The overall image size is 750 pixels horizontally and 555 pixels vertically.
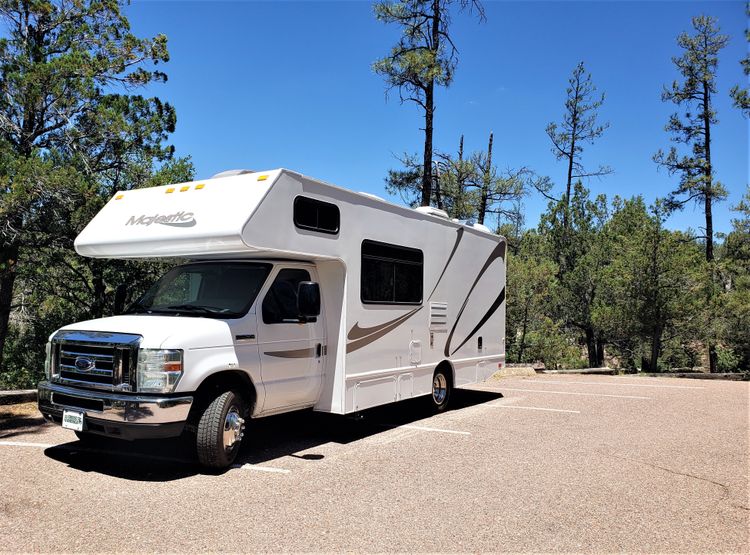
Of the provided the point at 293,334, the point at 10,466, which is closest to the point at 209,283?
the point at 293,334

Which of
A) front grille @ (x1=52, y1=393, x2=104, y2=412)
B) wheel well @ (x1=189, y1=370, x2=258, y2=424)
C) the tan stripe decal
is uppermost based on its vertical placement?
the tan stripe decal

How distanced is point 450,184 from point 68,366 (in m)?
16.6

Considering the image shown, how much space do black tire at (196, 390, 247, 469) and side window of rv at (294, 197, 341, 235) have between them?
2010 millimetres

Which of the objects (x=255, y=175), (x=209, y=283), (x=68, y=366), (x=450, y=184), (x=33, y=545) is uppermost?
(x=450, y=184)

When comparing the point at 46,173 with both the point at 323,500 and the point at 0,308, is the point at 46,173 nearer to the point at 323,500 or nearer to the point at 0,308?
the point at 0,308

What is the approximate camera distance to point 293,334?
677cm

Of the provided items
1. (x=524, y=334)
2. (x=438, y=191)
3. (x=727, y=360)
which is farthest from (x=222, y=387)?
(x=727, y=360)

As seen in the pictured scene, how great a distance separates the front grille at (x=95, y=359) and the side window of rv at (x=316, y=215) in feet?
7.03

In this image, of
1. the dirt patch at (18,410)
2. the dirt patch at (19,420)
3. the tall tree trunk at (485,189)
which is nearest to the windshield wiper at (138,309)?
the dirt patch at (19,420)

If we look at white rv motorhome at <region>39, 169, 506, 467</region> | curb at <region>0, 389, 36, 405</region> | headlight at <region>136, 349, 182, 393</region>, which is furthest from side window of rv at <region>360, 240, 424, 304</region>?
curb at <region>0, 389, 36, 405</region>

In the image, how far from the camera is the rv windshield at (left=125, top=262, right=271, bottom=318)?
6.35 m

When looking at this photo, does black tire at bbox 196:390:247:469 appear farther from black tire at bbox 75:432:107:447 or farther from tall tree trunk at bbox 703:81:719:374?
tall tree trunk at bbox 703:81:719:374

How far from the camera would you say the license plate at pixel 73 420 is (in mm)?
5703

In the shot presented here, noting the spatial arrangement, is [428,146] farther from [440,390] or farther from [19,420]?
[19,420]
